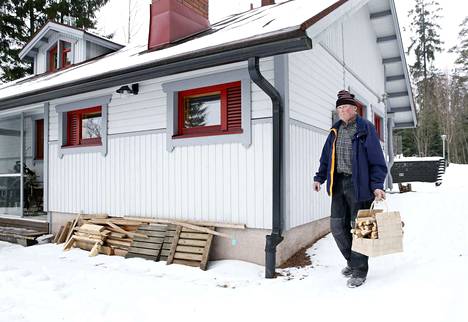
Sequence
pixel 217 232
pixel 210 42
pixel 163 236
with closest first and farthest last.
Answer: pixel 210 42 → pixel 217 232 → pixel 163 236

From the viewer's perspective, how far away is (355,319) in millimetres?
2854

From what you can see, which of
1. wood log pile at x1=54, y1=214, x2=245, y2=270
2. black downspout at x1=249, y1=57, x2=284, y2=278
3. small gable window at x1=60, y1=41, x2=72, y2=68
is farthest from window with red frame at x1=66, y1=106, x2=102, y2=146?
black downspout at x1=249, y1=57, x2=284, y2=278

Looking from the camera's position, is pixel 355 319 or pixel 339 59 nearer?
pixel 355 319

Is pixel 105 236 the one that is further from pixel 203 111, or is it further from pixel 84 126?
pixel 203 111

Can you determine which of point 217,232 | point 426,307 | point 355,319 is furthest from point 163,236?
point 426,307

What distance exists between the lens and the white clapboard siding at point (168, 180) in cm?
478

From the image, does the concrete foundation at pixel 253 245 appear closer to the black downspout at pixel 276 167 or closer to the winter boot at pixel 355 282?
the black downspout at pixel 276 167

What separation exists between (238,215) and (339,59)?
4.11m

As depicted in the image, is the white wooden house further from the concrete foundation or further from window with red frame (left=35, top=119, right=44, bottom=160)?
window with red frame (left=35, top=119, right=44, bottom=160)

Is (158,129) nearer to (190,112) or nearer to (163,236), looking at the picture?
(190,112)

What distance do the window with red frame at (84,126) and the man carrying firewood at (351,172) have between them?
4830 millimetres

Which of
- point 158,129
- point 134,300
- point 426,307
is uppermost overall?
point 158,129

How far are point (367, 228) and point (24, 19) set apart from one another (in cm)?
1831

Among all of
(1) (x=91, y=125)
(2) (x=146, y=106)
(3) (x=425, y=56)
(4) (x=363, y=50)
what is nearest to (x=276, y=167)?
(2) (x=146, y=106)
